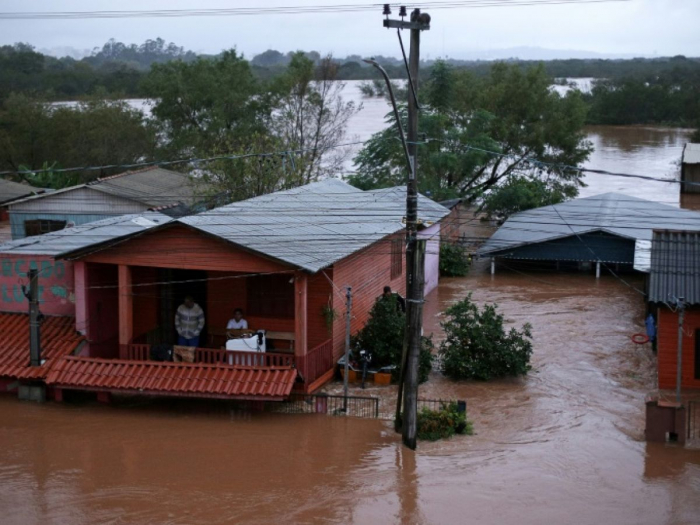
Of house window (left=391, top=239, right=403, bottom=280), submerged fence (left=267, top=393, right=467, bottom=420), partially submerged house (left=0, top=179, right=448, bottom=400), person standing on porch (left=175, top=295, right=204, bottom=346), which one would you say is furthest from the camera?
house window (left=391, top=239, right=403, bottom=280)

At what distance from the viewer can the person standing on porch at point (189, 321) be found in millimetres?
19438

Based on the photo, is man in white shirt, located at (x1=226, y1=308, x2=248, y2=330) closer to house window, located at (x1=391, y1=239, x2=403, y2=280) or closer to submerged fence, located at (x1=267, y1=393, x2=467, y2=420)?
submerged fence, located at (x1=267, y1=393, x2=467, y2=420)

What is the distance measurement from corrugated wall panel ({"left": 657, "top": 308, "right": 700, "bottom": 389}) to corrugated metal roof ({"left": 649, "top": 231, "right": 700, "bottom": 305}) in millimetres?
452

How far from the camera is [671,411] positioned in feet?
52.4

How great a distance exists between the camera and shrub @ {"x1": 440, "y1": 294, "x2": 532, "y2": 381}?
19.7 metres

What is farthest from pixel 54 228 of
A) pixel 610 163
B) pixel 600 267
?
pixel 610 163

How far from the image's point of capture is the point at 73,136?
174 feet

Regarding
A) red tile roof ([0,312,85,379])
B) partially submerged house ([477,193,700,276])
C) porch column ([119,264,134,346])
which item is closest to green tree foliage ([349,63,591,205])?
partially submerged house ([477,193,700,276])

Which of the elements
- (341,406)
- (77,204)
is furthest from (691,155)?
(341,406)

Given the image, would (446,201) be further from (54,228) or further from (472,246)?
(54,228)

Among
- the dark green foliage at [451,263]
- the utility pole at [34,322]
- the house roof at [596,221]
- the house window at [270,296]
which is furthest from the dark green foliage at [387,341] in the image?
the dark green foliage at [451,263]

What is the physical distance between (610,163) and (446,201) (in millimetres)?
31937

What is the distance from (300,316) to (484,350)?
14.6 feet

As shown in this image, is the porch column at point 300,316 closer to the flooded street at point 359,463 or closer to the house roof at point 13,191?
the flooded street at point 359,463
